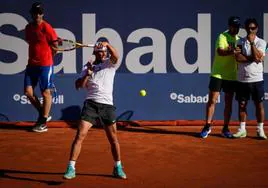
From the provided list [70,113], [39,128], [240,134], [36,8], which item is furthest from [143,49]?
[240,134]

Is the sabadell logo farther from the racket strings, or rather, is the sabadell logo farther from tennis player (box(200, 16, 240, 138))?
tennis player (box(200, 16, 240, 138))

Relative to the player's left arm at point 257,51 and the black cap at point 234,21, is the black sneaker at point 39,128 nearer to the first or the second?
the black cap at point 234,21

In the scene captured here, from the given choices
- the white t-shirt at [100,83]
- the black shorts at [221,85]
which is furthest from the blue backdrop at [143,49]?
the white t-shirt at [100,83]

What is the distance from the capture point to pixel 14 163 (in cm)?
760

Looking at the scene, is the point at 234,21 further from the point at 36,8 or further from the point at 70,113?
the point at 70,113

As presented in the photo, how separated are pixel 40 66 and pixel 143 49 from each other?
196 centimetres

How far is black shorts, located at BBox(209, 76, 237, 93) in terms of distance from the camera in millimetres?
9234

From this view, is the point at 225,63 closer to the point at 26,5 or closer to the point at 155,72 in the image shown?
the point at 155,72

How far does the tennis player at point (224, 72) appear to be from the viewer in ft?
29.5

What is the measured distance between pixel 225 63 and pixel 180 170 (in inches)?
101

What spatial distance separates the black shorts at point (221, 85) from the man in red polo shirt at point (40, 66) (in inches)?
103

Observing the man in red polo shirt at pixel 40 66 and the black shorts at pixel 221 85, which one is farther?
the man in red polo shirt at pixel 40 66

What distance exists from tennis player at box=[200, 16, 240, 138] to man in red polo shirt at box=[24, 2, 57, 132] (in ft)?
8.58

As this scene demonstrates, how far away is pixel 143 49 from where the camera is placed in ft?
35.0
